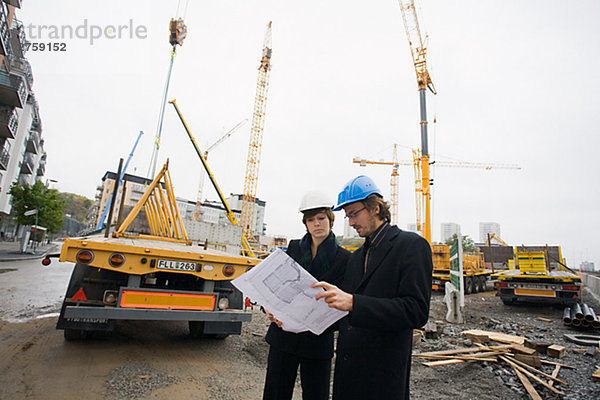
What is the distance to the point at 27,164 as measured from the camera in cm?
3797

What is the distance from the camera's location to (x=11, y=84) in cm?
2197

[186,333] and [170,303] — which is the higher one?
[170,303]

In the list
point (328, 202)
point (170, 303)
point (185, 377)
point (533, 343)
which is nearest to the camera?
point (328, 202)

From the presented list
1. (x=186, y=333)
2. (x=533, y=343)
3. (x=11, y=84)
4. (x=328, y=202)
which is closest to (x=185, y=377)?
(x=186, y=333)

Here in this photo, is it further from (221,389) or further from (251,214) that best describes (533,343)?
(251,214)

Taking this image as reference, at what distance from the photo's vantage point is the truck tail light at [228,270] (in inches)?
158


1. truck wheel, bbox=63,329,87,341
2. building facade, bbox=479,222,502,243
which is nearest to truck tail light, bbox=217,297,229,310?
truck wheel, bbox=63,329,87,341

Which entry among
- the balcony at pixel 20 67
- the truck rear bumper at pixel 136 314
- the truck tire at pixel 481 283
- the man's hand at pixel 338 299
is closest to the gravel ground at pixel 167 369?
the truck rear bumper at pixel 136 314

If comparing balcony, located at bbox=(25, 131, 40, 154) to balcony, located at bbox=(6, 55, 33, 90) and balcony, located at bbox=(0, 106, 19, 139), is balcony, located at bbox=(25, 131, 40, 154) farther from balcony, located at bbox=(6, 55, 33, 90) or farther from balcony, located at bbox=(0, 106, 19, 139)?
balcony, located at bbox=(0, 106, 19, 139)

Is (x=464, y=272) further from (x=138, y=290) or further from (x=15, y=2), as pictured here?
(x=15, y=2)

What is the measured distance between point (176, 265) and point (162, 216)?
453 cm

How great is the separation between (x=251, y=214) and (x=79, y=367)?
4312 centimetres

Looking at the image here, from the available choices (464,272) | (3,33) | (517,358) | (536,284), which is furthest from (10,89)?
(536,284)

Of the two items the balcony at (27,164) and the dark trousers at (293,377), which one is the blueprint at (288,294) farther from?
the balcony at (27,164)
